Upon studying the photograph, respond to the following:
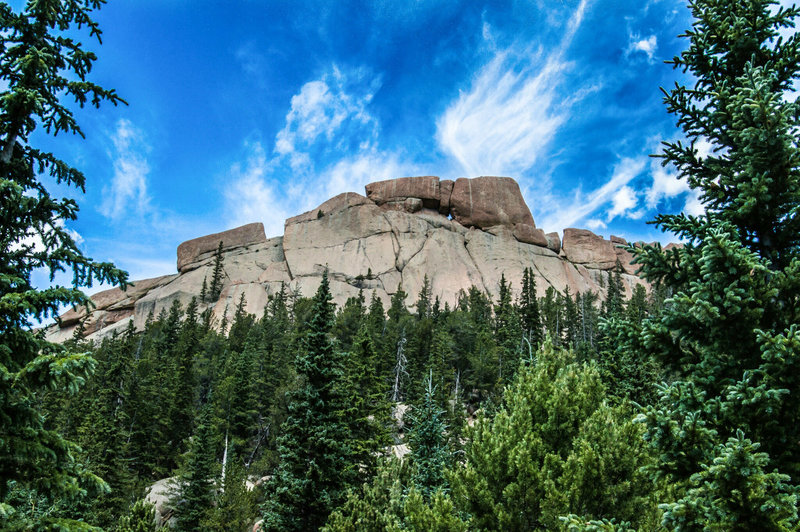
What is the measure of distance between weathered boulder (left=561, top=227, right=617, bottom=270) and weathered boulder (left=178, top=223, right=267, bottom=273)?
6878 cm

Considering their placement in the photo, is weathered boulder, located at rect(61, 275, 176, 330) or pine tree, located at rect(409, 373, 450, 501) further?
weathered boulder, located at rect(61, 275, 176, 330)

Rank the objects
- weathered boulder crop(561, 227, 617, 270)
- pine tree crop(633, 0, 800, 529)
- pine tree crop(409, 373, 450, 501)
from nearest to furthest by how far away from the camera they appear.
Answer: pine tree crop(633, 0, 800, 529) < pine tree crop(409, 373, 450, 501) < weathered boulder crop(561, 227, 617, 270)

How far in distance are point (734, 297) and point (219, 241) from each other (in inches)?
4091

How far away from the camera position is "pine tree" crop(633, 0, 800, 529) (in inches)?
178

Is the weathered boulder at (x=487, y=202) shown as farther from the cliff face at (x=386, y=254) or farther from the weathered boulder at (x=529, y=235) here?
the weathered boulder at (x=529, y=235)

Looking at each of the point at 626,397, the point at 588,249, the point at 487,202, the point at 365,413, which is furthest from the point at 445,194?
the point at 626,397

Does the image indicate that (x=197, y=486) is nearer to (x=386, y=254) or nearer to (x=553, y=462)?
(x=553, y=462)

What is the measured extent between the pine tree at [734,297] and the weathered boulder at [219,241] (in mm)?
98948

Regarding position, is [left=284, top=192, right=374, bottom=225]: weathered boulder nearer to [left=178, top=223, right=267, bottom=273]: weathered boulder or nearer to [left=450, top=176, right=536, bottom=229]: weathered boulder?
[left=178, top=223, right=267, bottom=273]: weathered boulder

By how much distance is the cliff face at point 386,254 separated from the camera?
86.7 metres

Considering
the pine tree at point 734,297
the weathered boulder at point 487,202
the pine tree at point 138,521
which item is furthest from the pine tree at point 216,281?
the pine tree at point 734,297

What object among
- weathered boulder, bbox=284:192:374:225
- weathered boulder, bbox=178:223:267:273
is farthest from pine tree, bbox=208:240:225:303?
weathered boulder, bbox=284:192:374:225

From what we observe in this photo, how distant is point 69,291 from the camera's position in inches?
287

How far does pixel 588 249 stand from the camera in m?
106
